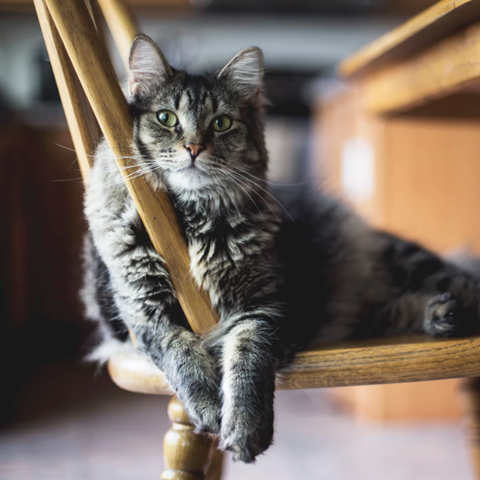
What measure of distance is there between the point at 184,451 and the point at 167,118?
52cm

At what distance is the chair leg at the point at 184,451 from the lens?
2.63 feet

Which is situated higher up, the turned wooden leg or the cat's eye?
the cat's eye

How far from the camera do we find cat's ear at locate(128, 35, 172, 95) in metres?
0.80

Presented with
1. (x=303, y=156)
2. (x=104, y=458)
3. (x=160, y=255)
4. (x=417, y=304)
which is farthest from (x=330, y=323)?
(x=303, y=156)

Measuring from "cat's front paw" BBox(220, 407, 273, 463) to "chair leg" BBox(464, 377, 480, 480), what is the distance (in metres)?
0.64

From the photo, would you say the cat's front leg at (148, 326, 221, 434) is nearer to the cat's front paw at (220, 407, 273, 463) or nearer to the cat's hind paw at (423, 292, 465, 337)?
the cat's front paw at (220, 407, 273, 463)

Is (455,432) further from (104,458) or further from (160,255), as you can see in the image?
(160,255)

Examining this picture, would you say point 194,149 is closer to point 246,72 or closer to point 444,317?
point 246,72

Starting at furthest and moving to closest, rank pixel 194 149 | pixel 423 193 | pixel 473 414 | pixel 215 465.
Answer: pixel 423 193 < pixel 473 414 < pixel 215 465 < pixel 194 149

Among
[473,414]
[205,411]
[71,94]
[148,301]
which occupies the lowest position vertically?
[473,414]

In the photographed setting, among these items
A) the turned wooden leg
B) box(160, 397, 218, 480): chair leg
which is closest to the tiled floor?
the turned wooden leg

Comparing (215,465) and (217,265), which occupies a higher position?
(217,265)

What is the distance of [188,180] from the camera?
81 centimetres

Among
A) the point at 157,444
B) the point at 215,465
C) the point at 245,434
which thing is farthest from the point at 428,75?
the point at 157,444
